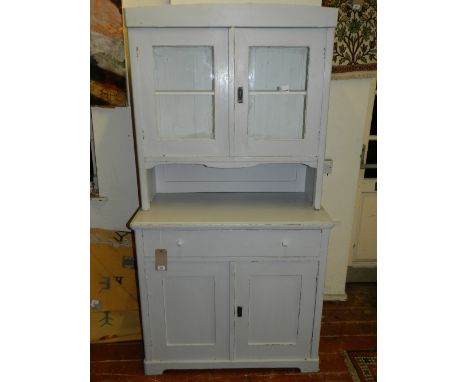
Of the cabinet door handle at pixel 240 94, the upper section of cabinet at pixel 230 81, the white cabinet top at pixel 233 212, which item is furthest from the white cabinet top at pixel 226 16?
the white cabinet top at pixel 233 212

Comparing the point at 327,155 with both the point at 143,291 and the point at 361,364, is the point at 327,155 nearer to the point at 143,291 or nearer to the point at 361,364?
the point at 361,364

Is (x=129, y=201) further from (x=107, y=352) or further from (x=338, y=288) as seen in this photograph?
(x=338, y=288)

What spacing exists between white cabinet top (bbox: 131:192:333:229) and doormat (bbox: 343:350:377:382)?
2.86 feet

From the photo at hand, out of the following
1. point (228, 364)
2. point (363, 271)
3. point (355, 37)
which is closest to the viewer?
point (228, 364)

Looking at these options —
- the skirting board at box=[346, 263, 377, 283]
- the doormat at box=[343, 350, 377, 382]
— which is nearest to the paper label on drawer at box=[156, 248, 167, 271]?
the doormat at box=[343, 350, 377, 382]

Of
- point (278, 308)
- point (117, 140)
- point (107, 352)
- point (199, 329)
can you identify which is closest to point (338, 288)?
point (278, 308)

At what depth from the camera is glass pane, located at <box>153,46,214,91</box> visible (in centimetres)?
154

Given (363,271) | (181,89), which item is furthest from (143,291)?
(363,271)

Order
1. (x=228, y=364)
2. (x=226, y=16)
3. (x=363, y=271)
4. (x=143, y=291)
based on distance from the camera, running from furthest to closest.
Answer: (x=363, y=271) → (x=228, y=364) → (x=143, y=291) → (x=226, y=16)

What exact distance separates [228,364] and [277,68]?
5.08ft

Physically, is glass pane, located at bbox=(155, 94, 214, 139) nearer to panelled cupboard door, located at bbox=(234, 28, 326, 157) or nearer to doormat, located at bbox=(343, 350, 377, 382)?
panelled cupboard door, located at bbox=(234, 28, 326, 157)

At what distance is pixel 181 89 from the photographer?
162 cm

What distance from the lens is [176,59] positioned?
5.23 feet

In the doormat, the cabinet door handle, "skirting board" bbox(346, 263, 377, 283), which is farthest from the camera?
"skirting board" bbox(346, 263, 377, 283)
